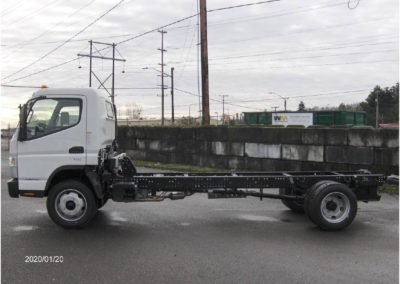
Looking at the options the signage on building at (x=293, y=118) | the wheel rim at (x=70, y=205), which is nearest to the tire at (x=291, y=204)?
the wheel rim at (x=70, y=205)

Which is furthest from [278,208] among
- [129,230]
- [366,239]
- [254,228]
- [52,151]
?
[52,151]

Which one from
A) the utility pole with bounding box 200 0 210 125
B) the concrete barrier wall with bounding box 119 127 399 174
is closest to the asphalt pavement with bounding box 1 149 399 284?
the concrete barrier wall with bounding box 119 127 399 174

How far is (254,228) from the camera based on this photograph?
7762mm

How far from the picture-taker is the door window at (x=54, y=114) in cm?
762

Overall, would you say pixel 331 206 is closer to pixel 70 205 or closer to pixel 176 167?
pixel 70 205

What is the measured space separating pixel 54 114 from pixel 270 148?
875cm

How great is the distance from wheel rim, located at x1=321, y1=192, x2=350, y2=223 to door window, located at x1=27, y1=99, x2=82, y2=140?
4475 mm

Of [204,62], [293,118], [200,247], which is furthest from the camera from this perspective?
[293,118]

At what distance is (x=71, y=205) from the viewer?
7.55 meters

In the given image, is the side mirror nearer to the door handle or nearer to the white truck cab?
the white truck cab

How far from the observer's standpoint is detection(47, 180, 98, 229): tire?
7484 millimetres

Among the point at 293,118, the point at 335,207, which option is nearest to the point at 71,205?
the point at 335,207

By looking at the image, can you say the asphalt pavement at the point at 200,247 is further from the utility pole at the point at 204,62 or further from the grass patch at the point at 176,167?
the utility pole at the point at 204,62

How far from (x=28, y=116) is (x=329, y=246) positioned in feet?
17.5
